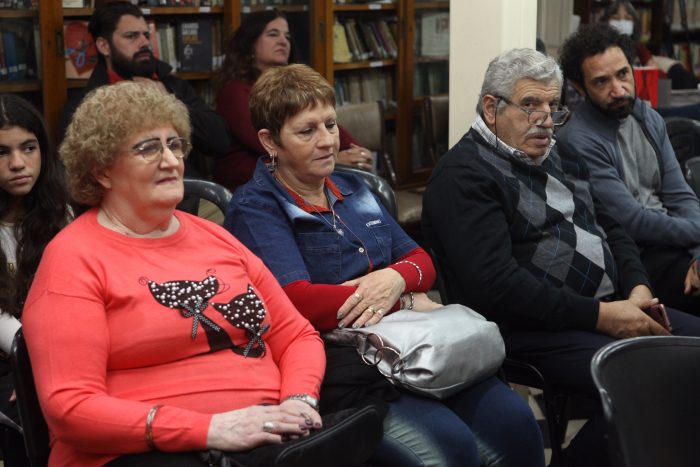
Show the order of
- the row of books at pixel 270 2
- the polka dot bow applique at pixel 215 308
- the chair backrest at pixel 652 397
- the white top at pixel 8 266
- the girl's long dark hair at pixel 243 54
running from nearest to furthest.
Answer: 1. the chair backrest at pixel 652 397
2. the polka dot bow applique at pixel 215 308
3. the white top at pixel 8 266
4. the girl's long dark hair at pixel 243 54
5. the row of books at pixel 270 2

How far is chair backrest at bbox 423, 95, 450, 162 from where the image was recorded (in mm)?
5121

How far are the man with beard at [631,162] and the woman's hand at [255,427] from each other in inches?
59.5

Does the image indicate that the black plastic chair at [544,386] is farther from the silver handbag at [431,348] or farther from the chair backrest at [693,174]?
the chair backrest at [693,174]

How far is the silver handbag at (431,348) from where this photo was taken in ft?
6.88

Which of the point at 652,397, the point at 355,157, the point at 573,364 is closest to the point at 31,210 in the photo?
the point at 573,364

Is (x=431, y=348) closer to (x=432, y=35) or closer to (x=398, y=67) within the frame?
(x=398, y=67)

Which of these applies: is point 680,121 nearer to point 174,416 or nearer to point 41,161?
point 41,161

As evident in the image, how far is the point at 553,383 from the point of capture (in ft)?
8.19

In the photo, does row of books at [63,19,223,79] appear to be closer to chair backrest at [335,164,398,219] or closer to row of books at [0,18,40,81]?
row of books at [0,18,40,81]

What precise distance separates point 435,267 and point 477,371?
0.51m

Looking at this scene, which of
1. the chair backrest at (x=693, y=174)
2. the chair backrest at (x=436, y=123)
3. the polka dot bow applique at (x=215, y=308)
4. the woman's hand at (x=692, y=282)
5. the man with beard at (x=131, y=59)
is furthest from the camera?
the chair backrest at (x=436, y=123)

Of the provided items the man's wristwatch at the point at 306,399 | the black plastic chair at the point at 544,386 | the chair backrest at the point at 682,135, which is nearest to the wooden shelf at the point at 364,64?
the chair backrest at the point at 682,135

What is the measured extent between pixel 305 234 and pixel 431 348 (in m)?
0.43

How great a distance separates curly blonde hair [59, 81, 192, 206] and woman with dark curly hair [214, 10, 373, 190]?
1990mm
